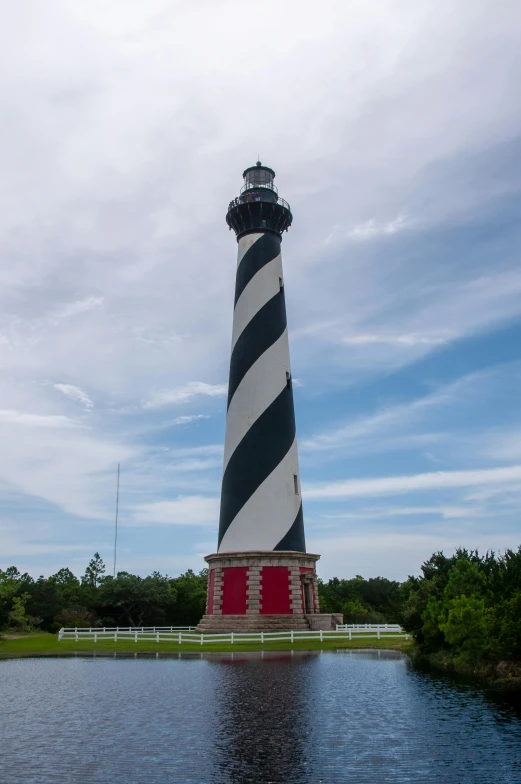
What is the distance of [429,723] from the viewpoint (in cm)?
1118

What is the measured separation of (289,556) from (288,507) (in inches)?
102

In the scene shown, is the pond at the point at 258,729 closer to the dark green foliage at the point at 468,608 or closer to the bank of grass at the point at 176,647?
the dark green foliage at the point at 468,608

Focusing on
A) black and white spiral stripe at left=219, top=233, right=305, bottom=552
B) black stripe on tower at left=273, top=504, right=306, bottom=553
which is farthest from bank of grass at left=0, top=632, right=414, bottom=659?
black and white spiral stripe at left=219, top=233, right=305, bottom=552

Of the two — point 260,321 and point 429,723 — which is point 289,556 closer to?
point 260,321

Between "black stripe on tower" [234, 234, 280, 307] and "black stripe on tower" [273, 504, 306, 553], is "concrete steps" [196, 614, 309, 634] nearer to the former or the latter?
"black stripe on tower" [273, 504, 306, 553]

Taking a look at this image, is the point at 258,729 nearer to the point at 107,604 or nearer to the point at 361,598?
the point at 107,604

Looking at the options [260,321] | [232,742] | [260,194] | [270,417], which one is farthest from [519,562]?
[260,194]

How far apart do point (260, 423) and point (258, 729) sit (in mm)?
22953

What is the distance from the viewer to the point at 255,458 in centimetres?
3284

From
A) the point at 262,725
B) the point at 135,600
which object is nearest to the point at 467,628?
the point at 262,725

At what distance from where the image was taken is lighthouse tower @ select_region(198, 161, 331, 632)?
30.8 metres

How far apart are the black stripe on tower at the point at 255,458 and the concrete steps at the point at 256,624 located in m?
3.69

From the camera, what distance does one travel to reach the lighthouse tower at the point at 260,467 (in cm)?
3083

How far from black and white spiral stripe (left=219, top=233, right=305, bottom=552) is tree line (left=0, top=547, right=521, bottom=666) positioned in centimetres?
735
